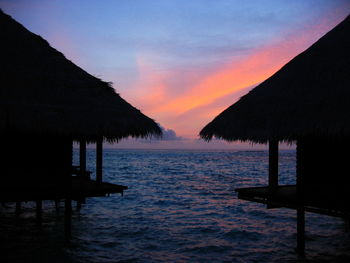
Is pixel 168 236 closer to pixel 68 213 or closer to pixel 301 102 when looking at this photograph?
pixel 68 213


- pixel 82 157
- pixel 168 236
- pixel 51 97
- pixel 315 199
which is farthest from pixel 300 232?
pixel 82 157

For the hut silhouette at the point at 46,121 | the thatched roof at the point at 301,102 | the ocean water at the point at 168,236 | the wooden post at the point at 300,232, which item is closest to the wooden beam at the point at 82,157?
the hut silhouette at the point at 46,121

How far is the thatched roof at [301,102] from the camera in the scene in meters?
6.43

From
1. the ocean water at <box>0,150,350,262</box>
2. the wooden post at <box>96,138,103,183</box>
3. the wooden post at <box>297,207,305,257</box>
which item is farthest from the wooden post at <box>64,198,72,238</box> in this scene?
the wooden post at <box>297,207,305,257</box>

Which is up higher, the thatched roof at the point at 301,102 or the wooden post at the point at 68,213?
the thatched roof at the point at 301,102

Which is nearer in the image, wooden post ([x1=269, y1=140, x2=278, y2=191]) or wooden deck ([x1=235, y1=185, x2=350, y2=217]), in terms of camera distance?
wooden deck ([x1=235, y1=185, x2=350, y2=217])

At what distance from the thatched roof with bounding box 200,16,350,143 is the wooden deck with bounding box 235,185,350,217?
119cm

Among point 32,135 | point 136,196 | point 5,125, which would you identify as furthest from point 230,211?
point 5,125

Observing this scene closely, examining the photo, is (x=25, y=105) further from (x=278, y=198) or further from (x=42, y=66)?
(x=278, y=198)

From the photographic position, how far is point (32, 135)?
7.52 m

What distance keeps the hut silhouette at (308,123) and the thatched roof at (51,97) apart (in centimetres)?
254

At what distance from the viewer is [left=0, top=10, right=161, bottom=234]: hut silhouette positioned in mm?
6922

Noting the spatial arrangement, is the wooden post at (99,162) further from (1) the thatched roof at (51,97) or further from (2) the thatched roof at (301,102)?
(2) the thatched roof at (301,102)

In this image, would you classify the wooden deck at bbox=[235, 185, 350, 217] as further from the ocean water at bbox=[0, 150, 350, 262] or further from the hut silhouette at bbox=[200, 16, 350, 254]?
the ocean water at bbox=[0, 150, 350, 262]
